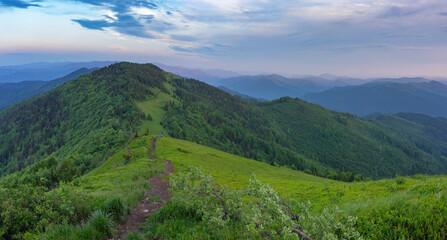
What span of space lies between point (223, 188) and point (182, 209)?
2.25m

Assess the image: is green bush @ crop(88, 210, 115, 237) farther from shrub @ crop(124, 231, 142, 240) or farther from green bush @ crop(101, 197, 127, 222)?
green bush @ crop(101, 197, 127, 222)

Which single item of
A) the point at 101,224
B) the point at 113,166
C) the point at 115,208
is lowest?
the point at 113,166

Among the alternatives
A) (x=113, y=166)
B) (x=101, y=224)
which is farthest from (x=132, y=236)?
(x=113, y=166)

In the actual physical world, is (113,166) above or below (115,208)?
below

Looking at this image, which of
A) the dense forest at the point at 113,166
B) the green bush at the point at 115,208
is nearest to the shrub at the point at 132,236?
the dense forest at the point at 113,166

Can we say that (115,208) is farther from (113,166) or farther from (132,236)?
(113,166)

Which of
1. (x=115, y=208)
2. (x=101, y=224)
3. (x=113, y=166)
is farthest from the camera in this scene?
(x=113, y=166)

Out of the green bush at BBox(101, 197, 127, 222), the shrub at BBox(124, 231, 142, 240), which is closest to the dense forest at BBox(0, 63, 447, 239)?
the green bush at BBox(101, 197, 127, 222)

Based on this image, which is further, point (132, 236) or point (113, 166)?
point (113, 166)

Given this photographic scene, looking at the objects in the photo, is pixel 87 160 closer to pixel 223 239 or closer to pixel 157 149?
pixel 157 149

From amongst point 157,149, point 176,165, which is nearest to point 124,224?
point 176,165

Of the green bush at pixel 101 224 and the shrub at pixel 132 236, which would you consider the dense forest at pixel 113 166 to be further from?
the shrub at pixel 132 236

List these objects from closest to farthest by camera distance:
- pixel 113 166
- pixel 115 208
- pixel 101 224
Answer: pixel 101 224
pixel 115 208
pixel 113 166

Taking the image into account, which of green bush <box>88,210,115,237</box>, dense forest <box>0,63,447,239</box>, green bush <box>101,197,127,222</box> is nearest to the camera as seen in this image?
dense forest <box>0,63,447,239</box>
